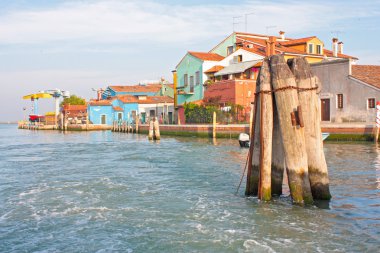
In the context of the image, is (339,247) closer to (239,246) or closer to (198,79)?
(239,246)

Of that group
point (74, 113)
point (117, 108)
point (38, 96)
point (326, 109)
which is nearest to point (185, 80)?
point (117, 108)

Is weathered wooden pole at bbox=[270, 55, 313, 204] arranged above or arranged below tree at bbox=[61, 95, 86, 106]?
below

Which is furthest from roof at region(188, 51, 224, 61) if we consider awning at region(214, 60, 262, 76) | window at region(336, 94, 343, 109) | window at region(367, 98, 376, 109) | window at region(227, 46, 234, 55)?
window at region(367, 98, 376, 109)

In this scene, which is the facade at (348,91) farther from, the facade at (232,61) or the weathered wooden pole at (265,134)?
the weathered wooden pole at (265,134)

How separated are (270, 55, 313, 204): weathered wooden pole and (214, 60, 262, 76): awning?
31165 mm

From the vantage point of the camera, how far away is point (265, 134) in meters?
7.90

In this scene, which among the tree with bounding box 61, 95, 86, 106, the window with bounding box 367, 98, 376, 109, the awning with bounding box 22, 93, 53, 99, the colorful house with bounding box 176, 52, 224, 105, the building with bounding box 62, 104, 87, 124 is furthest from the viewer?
the tree with bounding box 61, 95, 86, 106

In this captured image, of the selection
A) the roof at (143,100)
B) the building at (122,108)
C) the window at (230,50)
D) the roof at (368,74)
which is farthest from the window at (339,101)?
the building at (122,108)

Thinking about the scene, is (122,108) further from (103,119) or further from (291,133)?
(291,133)

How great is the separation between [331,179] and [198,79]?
36.0 m

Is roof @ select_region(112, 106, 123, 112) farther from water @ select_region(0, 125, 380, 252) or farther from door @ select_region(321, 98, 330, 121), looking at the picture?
water @ select_region(0, 125, 380, 252)

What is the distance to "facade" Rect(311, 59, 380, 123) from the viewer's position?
1076 inches

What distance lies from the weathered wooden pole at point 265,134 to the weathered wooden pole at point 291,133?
6.7 inches

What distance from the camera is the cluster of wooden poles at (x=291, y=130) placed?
7.69 m
